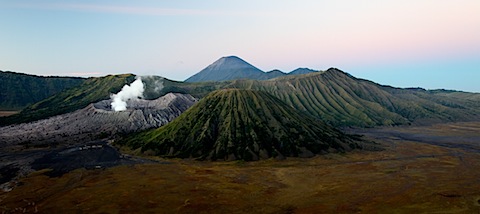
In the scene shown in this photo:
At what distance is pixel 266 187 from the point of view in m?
87.4

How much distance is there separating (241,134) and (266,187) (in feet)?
188

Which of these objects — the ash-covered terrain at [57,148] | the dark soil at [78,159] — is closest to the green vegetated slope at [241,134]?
the dark soil at [78,159]

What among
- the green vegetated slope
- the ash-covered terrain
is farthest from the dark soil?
the green vegetated slope

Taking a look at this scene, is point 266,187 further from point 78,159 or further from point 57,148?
point 57,148

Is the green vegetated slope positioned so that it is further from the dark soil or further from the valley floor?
the dark soil

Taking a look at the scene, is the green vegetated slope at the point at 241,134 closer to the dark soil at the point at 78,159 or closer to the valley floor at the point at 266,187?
the valley floor at the point at 266,187

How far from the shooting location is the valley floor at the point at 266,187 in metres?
71.0

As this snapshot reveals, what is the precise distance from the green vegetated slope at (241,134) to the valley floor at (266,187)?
1042cm

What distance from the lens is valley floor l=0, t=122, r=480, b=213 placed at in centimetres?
7100

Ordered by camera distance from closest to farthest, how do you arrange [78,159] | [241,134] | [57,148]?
[78,159] < [241,134] < [57,148]

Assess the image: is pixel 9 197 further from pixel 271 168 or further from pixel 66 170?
pixel 271 168

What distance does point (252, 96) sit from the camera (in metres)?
174

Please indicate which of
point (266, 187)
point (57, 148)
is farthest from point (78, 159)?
point (266, 187)

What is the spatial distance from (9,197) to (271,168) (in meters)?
70.8
